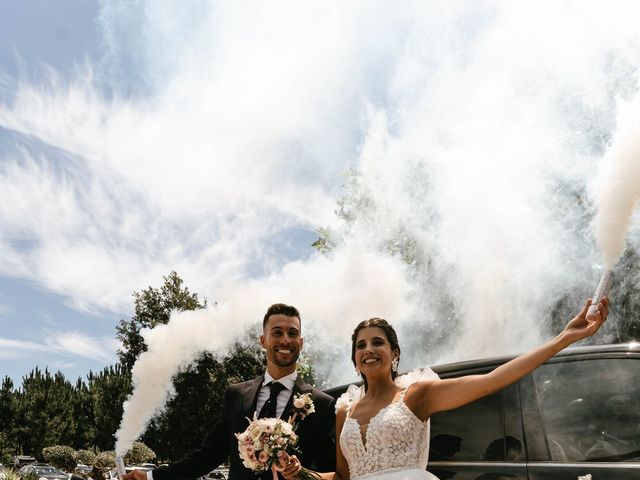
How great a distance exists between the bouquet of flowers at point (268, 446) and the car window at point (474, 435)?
3.55 ft

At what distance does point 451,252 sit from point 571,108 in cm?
572

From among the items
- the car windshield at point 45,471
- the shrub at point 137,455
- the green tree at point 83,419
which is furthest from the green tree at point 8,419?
the shrub at point 137,455

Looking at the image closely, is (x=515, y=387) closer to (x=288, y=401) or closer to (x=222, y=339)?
(x=288, y=401)

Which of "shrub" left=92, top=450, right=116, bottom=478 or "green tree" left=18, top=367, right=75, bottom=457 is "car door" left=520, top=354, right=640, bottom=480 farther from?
"green tree" left=18, top=367, right=75, bottom=457

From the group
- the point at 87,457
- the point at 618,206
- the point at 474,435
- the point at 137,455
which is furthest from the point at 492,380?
the point at 87,457

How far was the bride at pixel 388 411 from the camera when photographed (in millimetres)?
3139

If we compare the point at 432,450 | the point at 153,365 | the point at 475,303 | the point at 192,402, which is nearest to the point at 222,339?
the point at 153,365

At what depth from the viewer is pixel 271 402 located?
141 inches

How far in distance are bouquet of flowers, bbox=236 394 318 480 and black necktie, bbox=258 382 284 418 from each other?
372 mm

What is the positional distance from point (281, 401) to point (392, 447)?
69 cm

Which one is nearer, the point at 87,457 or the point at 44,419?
the point at 87,457

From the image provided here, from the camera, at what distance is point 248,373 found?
26266mm

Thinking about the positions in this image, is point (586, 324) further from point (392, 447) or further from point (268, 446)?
point (268, 446)

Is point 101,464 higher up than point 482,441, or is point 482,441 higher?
point 101,464
